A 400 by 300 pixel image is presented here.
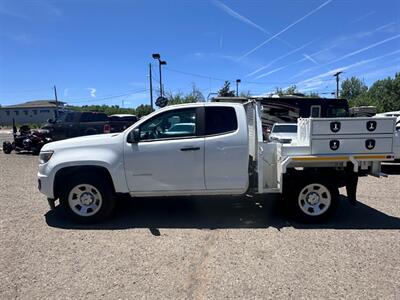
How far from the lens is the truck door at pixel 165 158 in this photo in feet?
18.1

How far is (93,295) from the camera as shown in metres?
3.50

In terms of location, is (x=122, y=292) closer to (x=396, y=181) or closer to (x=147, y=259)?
(x=147, y=259)

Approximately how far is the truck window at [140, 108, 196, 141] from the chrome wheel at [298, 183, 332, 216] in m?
2.08

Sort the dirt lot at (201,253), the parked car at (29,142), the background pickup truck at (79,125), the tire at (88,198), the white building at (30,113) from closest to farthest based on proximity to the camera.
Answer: the dirt lot at (201,253), the tire at (88,198), the parked car at (29,142), the background pickup truck at (79,125), the white building at (30,113)

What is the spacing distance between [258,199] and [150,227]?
2.52 meters

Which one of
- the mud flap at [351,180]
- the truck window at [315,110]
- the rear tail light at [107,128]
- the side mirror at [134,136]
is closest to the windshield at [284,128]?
the truck window at [315,110]

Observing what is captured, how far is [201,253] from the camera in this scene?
→ 178 inches

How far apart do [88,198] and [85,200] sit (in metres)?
0.06

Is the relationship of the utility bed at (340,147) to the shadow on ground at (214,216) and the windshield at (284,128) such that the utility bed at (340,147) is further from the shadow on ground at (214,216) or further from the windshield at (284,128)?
the windshield at (284,128)

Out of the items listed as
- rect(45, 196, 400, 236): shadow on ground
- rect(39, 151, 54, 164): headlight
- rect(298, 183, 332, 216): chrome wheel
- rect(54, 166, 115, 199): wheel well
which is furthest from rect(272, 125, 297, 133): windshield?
rect(39, 151, 54, 164): headlight

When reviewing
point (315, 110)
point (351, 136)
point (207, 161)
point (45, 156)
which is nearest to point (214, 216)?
point (207, 161)

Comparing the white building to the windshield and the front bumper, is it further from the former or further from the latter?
the front bumper

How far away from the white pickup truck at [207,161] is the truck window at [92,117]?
1327 centimetres

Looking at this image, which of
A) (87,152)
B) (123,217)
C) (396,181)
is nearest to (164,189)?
(123,217)
